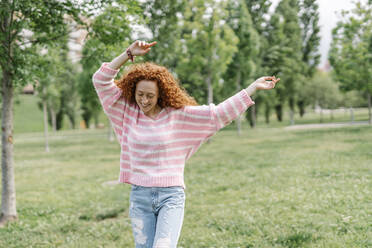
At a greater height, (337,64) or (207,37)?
(207,37)

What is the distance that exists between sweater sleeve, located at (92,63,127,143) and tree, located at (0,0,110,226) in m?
2.93

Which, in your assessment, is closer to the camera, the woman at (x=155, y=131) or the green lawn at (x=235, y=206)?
the woman at (x=155, y=131)

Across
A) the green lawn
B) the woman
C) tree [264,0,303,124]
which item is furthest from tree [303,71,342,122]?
the woman

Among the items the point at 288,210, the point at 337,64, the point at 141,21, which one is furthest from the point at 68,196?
the point at 337,64

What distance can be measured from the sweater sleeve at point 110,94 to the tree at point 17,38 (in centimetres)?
293

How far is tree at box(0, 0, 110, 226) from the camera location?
5637 millimetres

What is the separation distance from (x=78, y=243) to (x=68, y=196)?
3.88m

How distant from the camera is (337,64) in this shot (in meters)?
23.9

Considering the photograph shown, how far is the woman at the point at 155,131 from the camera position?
2854 mm

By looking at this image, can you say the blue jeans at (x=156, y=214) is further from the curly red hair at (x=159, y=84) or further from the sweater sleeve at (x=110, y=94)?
the curly red hair at (x=159, y=84)

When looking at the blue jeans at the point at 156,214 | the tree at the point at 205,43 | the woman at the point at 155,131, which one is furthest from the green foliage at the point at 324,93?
the blue jeans at the point at 156,214

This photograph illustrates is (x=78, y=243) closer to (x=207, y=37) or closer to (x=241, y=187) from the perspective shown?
(x=241, y=187)

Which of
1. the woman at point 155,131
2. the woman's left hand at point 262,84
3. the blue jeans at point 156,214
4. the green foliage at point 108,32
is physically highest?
the green foliage at point 108,32

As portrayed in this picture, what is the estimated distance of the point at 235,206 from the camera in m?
7.12
